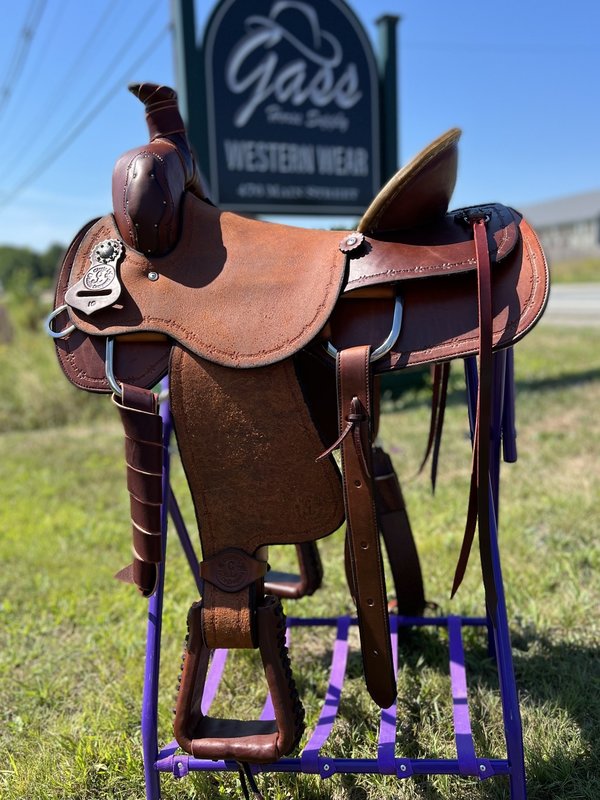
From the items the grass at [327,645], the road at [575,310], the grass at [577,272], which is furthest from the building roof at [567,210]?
the grass at [327,645]

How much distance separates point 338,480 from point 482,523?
288 mm

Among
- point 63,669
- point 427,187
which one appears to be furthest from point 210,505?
point 63,669

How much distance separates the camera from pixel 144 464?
4.35 feet

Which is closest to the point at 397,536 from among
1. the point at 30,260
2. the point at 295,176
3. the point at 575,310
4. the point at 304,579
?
the point at 304,579

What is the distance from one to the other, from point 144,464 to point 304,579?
827mm

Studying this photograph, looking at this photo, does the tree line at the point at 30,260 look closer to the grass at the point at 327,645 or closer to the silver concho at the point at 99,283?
the grass at the point at 327,645

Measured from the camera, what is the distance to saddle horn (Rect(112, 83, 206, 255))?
135 cm

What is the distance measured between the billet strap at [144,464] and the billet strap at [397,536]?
2.22 ft

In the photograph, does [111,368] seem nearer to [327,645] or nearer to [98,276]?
[98,276]

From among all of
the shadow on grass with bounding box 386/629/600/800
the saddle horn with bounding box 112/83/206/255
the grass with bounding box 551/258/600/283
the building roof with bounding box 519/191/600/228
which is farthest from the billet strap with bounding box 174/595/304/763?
the building roof with bounding box 519/191/600/228

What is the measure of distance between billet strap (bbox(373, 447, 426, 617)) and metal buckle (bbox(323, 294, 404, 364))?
1.96 feet

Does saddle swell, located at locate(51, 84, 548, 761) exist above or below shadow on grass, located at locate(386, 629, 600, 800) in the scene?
above

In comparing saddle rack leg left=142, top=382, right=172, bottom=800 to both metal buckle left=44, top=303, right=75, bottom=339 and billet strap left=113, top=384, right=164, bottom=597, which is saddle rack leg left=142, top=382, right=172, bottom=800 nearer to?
billet strap left=113, top=384, right=164, bottom=597

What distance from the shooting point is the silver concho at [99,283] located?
1365mm
